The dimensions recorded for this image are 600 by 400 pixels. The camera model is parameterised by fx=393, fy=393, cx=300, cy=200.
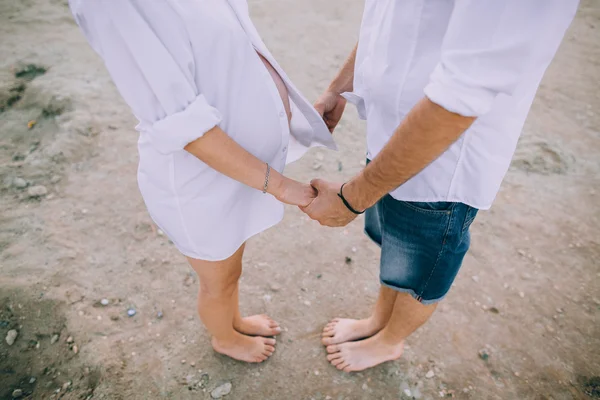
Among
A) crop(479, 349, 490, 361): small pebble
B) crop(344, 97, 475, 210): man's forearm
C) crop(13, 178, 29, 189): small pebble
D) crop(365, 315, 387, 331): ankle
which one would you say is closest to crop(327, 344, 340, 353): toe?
crop(365, 315, 387, 331): ankle

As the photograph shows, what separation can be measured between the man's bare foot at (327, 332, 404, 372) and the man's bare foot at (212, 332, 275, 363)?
0.37m

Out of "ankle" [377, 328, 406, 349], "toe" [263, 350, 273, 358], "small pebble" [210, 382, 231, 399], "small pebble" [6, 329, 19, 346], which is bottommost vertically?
"small pebble" [210, 382, 231, 399]

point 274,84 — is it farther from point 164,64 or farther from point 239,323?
point 239,323

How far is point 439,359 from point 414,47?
1711 millimetres

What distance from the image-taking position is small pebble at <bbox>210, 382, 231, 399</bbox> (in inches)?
77.5

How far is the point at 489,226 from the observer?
282cm

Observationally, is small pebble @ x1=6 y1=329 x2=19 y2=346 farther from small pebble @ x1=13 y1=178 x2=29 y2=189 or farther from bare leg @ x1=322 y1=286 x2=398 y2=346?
bare leg @ x1=322 y1=286 x2=398 y2=346

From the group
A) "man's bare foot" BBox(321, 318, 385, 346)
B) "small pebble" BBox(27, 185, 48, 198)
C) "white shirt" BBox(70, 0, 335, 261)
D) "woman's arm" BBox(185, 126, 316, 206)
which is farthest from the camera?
"small pebble" BBox(27, 185, 48, 198)

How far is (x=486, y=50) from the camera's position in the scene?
0.90 metres

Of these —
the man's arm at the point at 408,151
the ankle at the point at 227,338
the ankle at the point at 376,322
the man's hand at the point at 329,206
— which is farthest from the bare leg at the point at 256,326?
the man's arm at the point at 408,151

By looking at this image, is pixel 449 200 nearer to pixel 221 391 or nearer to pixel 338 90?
pixel 338 90

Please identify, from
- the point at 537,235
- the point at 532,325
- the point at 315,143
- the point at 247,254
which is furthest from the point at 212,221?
the point at 537,235

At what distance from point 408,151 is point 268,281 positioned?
63.5 inches

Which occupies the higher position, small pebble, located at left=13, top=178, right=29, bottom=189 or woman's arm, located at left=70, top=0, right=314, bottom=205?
woman's arm, located at left=70, top=0, right=314, bottom=205
